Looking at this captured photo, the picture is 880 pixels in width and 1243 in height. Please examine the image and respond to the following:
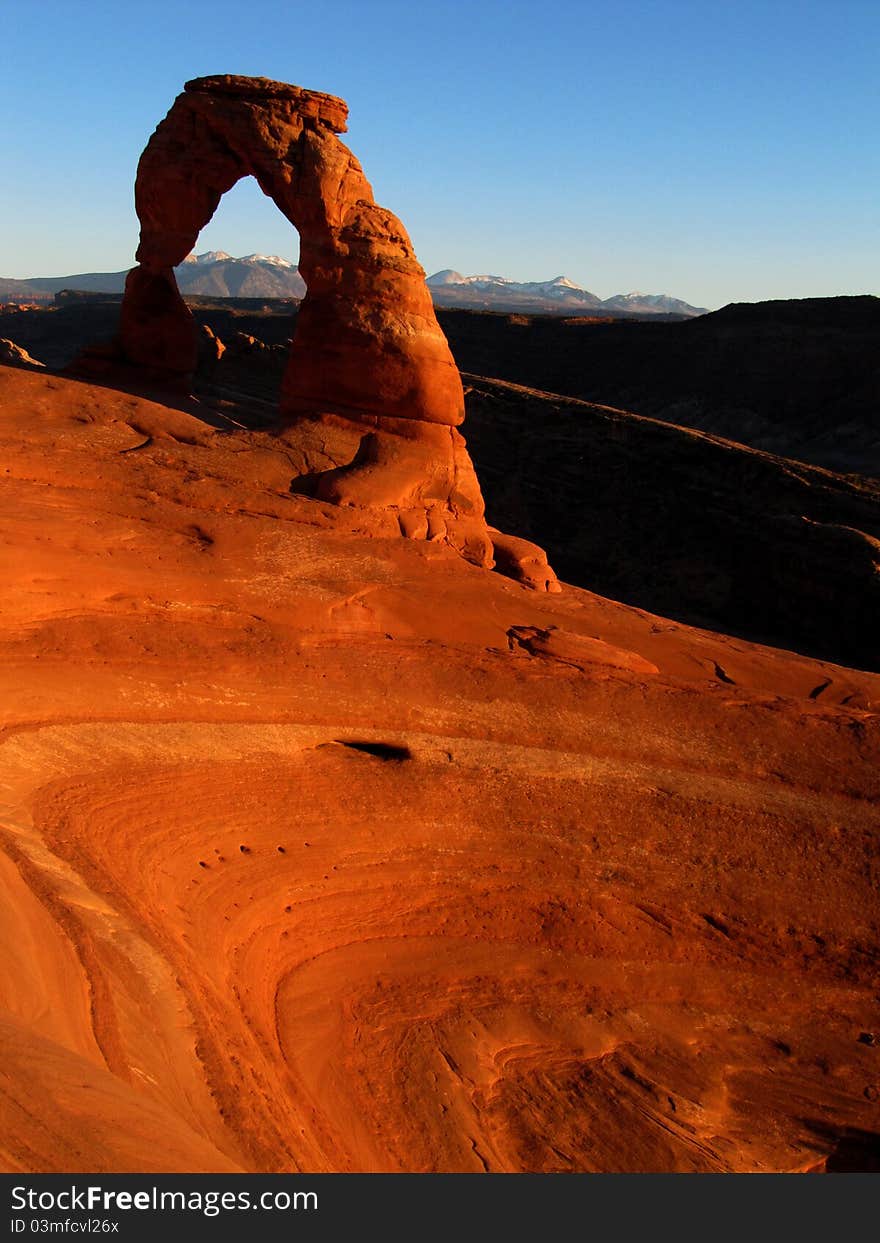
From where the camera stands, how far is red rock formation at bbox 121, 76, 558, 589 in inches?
593

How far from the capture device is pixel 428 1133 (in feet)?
20.4

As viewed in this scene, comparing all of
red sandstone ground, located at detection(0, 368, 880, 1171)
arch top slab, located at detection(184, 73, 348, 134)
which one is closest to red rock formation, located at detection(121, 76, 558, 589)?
arch top slab, located at detection(184, 73, 348, 134)

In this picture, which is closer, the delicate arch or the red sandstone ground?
the red sandstone ground

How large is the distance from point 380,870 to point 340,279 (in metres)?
10.0

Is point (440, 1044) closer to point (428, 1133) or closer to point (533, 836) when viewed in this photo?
point (428, 1133)

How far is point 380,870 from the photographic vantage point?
8.15 metres

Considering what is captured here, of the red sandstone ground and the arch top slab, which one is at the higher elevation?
the arch top slab

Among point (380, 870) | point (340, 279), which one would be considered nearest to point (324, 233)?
point (340, 279)

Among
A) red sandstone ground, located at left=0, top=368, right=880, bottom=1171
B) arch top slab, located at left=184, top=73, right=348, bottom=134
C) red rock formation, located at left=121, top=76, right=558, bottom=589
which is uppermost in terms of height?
arch top slab, located at left=184, top=73, right=348, bottom=134

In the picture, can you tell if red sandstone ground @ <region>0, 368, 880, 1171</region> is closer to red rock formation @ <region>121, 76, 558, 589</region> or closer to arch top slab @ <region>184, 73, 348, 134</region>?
red rock formation @ <region>121, 76, 558, 589</region>

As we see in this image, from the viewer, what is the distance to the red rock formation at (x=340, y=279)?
1506 centimetres

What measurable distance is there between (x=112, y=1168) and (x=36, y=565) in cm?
673

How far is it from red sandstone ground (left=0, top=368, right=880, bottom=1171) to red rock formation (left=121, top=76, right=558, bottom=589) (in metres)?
3.13

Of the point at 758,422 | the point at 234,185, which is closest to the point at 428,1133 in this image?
the point at 234,185
